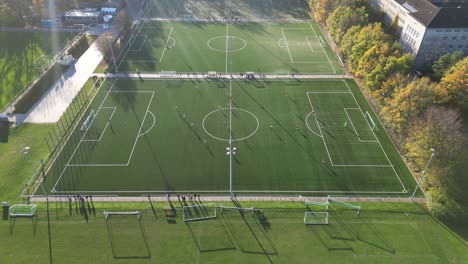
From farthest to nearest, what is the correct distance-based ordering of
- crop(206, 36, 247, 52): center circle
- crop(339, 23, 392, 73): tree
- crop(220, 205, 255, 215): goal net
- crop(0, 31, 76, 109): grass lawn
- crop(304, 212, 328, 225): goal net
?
crop(206, 36, 247, 52): center circle < crop(0, 31, 76, 109): grass lawn < crop(339, 23, 392, 73): tree < crop(220, 205, 255, 215): goal net < crop(304, 212, 328, 225): goal net

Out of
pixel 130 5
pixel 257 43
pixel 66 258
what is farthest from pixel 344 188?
pixel 130 5

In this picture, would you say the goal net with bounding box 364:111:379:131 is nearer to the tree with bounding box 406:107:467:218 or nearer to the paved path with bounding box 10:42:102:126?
the tree with bounding box 406:107:467:218

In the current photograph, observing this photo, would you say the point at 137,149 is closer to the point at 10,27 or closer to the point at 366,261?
the point at 366,261

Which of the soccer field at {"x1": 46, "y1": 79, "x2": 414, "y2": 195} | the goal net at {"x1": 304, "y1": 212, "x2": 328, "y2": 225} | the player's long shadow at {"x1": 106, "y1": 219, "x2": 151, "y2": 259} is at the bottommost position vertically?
the player's long shadow at {"x1": 106, "y1": 219, "x2": 151, "y2": 259}

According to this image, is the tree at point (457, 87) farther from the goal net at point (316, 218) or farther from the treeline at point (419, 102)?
the goal net at point (316, 218)

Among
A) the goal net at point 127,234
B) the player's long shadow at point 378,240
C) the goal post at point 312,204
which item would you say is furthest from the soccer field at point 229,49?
the player's long shadow at point 378,240

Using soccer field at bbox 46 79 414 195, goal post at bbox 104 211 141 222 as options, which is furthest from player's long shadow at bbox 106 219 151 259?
soccer field at bbox 46 79 414 195

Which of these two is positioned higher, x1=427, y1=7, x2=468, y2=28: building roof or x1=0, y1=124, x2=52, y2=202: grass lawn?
x1=427, y1=7, x2=468, y2=28: building roof

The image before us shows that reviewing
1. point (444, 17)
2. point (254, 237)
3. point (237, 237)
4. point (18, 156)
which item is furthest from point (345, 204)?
point (444, 17)

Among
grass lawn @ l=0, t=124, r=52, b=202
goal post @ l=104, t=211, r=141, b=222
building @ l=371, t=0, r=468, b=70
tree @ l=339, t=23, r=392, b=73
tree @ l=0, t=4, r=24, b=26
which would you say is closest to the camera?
goal post @ l=104, t=211, r=141, b=222
